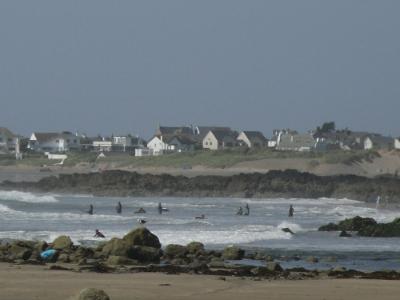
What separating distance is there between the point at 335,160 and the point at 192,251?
70.6m

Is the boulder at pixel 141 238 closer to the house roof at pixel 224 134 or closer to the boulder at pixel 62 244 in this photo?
the boulder at pixel 62 244

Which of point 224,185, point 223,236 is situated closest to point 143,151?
point 224,185

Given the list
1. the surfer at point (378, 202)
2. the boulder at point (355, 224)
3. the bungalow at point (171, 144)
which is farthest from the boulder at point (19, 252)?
the bungalow at point (171, 144)

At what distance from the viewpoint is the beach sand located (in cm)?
1953

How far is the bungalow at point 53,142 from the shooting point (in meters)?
147

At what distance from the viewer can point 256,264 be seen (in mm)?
26391

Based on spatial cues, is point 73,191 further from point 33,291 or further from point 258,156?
point 33,291

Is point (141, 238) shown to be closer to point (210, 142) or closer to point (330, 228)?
point (330, 228)

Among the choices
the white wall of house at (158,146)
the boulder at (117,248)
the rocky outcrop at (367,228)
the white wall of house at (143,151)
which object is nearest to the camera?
the boulder at (117,248)

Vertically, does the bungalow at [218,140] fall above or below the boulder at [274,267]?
above

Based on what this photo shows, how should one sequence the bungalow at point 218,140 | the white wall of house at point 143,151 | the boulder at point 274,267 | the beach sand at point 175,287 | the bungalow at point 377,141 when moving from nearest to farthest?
the beach sand at point 175,287 → the boulder at point 274,267 → the bungalow at point 218,140 → the white wall of house at point 143,151 → the bungalow at point 377,141

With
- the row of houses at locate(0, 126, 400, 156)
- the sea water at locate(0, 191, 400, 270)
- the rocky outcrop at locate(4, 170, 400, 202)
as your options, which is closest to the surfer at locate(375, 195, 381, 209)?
the sea water at locate(0, 191, 400, 270)

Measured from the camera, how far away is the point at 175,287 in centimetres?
2080

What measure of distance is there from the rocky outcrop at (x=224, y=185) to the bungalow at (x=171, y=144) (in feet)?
143
